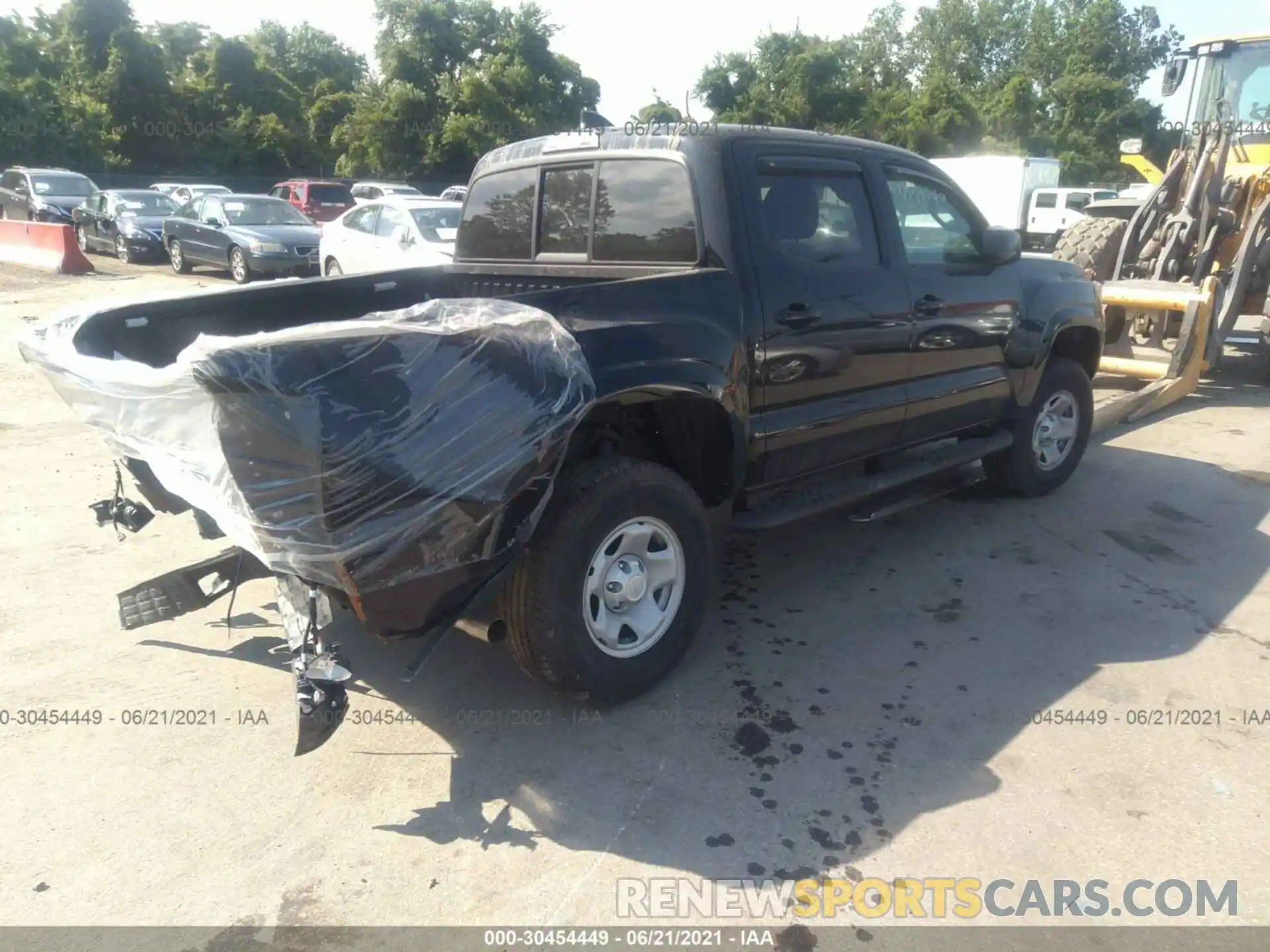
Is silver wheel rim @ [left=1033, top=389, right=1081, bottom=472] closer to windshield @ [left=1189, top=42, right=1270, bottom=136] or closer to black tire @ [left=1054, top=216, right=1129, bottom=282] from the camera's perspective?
black tire @ [left=1054, top=216, right=1129, bottom=282]

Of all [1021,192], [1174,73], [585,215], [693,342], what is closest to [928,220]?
[585,215]

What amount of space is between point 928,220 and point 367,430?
11.2 feet

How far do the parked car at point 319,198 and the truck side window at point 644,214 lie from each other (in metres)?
22.6

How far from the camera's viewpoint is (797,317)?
4.02 m

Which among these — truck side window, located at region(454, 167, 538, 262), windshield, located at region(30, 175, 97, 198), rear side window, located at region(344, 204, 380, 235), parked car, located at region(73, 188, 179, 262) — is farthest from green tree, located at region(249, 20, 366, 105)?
truck side window, located at region(454, 167, 538, 262)

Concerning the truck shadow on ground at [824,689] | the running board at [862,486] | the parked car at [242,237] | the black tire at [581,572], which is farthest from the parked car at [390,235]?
the black tire at [581,572]

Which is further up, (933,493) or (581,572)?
(581,572)

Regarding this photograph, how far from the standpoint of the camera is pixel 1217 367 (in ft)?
31.6

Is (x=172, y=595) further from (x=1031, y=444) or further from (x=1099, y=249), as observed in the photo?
(x=1099, y=249)

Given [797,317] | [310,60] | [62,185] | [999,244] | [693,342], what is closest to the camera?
[693,342]

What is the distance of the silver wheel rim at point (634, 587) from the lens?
3.38 metres

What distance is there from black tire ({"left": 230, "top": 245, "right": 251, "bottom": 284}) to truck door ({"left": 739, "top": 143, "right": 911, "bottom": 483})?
1385 centimetres

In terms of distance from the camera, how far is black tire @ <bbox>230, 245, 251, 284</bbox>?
16.0 m

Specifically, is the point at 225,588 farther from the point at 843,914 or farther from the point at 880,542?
the point at 880,542
